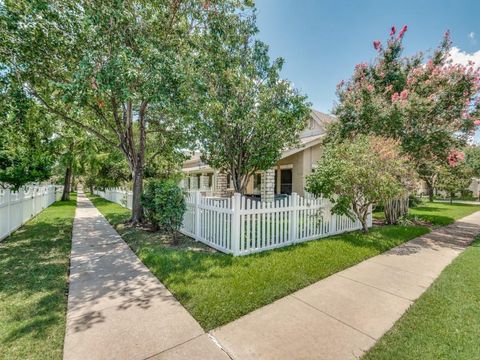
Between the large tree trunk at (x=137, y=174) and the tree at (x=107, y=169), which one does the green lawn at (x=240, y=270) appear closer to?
the large tree trunk at (x=137, y=174)

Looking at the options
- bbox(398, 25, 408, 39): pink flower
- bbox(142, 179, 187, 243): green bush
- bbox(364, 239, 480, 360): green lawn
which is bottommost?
bbox(364, 239, 480, 360): green lawn

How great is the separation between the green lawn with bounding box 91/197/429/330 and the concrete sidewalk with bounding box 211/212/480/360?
0.21m

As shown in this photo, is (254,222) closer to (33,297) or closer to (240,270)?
(240,270)

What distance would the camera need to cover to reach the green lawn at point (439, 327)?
2.61 metres

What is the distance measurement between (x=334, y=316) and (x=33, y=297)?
4.62 metres

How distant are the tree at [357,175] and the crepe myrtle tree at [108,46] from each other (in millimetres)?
4713

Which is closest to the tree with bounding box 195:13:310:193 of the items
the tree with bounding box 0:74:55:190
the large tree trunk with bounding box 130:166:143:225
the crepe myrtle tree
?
the crepe myrtle tree

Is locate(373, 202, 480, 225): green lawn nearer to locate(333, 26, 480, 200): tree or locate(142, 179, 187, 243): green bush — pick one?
locate(333, 26, 480, 200): tree

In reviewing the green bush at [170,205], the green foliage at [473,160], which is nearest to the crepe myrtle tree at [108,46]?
the green bush at [170,205]

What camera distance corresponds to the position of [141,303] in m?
3.63

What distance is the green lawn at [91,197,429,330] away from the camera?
139 inches

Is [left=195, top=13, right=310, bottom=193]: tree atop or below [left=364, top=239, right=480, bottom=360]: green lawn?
atop

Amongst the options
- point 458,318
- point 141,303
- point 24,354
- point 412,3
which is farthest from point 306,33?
point 24,354

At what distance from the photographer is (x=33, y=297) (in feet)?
12.3
